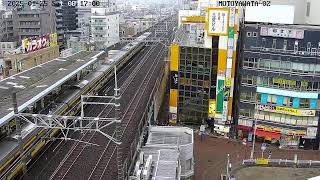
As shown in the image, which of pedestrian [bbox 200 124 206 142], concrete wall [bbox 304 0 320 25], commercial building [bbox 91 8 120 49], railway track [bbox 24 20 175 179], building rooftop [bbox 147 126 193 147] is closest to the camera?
railway track [bbox 24 20 175 179]

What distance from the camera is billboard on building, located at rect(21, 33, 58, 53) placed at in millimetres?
56125

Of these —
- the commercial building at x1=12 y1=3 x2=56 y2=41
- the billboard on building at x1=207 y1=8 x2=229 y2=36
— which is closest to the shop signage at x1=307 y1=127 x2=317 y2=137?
the billboard on building at x1=207 y1=8 x2=229 y2=36

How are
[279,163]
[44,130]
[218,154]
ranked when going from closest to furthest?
[44,130] → [279,163] → [218,154]

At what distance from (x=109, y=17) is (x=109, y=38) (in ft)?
16.3

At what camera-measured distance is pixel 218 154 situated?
35688 millimetres

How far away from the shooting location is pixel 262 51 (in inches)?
1460

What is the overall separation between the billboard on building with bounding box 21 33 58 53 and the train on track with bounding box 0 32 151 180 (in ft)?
38.4

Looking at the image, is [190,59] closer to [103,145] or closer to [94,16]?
[103,145]

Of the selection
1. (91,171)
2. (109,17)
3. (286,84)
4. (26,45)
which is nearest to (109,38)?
(109,17)

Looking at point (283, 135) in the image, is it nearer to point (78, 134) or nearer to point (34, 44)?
point (78, 134)

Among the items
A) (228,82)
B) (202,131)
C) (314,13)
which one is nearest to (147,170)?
(202,131)

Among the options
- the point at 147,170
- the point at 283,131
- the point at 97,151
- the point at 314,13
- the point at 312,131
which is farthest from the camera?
the point at 314,13

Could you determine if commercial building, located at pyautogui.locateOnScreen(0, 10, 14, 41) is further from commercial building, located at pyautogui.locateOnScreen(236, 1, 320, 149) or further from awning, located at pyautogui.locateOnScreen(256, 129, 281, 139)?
awning, located at pyautogui.locateOnScreen(256, 129, 281, 139)

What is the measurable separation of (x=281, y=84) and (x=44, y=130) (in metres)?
22.2
